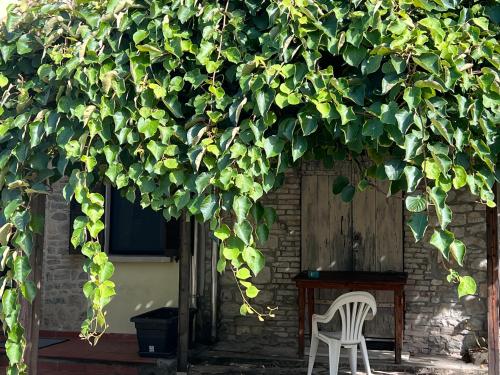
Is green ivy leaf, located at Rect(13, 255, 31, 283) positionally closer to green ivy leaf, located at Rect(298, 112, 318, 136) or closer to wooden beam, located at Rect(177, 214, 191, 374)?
green ivy leaf, located at Rect(298, 112, 318, 136)

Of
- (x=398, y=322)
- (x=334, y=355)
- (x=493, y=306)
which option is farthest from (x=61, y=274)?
(x=493, y=306)

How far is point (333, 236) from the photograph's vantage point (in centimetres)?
804

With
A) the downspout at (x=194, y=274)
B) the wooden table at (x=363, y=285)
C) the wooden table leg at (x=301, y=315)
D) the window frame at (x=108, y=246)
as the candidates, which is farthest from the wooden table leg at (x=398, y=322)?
the window frame at (x=108, y=246)

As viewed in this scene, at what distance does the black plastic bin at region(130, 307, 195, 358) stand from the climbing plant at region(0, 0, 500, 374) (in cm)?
344

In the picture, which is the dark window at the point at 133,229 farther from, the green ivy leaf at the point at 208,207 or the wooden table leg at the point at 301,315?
the green ivy leaf at the point at 208,207

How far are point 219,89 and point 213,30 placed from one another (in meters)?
0.31

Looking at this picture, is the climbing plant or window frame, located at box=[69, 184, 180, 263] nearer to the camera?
the climbing plant

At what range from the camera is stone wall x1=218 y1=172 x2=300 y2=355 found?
8.09 metres

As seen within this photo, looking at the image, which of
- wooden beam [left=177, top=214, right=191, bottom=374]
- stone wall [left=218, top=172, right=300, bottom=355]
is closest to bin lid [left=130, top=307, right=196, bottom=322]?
wooden beam [left=177, top=214, right=191, bottom=374]

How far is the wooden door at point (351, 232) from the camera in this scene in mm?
7844

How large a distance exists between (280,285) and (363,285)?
Answer: 135cm

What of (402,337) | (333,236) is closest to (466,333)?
(402,337)

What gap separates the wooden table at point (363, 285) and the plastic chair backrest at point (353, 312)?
2.21 feet

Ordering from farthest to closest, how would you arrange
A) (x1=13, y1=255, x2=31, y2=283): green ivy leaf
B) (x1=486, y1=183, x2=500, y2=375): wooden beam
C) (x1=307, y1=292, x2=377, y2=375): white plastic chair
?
(x1=307, y1=292, x2=377, y2=375): white plastic chair, (x1=486, y1=183, x2=500, y2=375): wooden beam, (x1=13, y1=255, x2=31, y2=283): green ivy leaf
